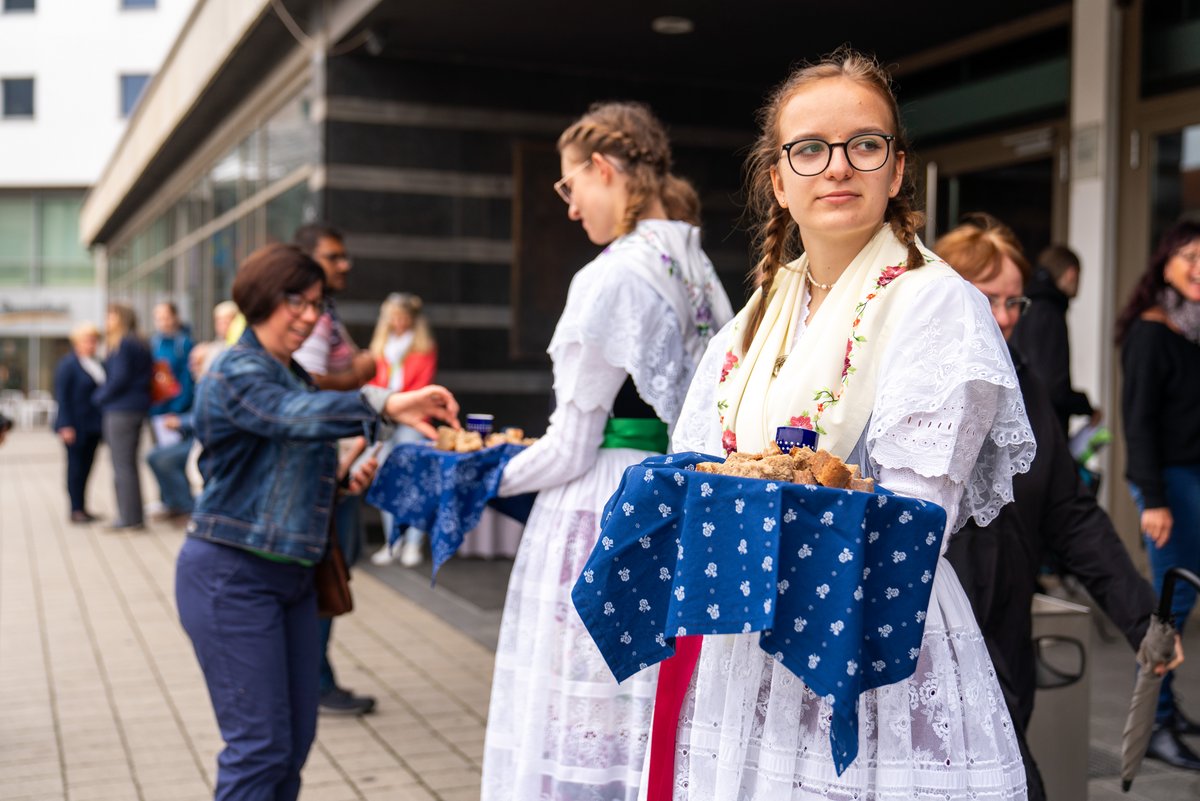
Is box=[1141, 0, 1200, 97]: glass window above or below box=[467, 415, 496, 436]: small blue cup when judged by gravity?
above

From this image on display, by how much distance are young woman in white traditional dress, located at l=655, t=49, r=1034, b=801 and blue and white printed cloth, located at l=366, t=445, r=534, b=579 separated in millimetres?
1383

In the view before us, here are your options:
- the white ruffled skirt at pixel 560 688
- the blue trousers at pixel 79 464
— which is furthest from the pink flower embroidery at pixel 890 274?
the blue trousers at pixel 79 464

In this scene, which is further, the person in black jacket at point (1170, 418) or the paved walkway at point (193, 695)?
the person in black jacket at point (1170, 418)

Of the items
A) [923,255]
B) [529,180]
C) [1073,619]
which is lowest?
[1073,619]

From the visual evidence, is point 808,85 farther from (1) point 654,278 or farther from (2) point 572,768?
(2) point 572,768

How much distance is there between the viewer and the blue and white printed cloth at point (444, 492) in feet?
11.8

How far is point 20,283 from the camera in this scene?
41344 mm

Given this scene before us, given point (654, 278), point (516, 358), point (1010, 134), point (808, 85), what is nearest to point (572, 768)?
point (654, 278)

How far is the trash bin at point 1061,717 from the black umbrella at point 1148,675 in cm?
69

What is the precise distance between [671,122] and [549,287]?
1775mm

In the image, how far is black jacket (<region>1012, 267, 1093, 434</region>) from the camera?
598 cm

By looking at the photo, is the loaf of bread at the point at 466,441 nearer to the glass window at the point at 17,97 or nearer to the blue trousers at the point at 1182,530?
the blue trousers at the point at 1182,530

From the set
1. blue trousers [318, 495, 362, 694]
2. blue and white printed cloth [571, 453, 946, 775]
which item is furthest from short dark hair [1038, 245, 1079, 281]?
blue and white printed cloth [571, 453, 946, 775]

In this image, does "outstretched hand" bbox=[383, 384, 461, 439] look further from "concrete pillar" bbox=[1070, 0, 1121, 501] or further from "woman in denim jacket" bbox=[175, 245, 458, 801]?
"concrete pillar" bbox=[1070, 0, 1121, 501]
